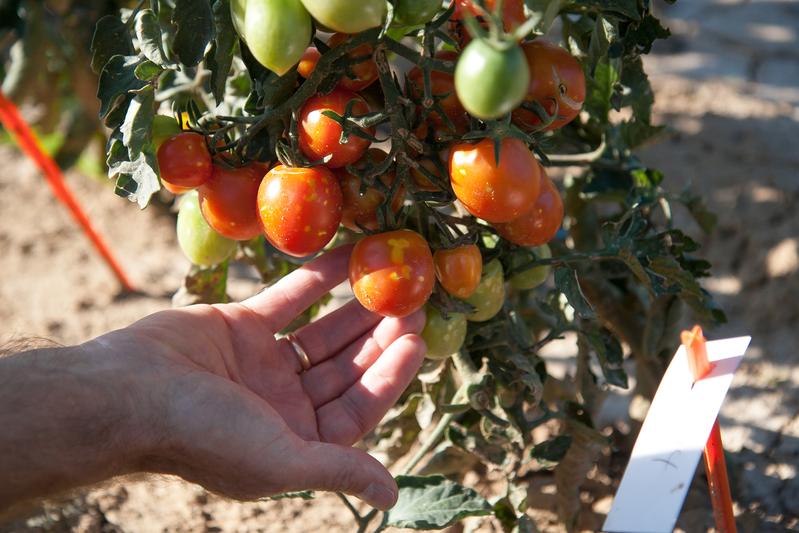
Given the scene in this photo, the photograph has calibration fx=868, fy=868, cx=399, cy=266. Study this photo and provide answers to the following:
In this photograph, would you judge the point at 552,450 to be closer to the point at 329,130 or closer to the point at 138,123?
the point at 329,130

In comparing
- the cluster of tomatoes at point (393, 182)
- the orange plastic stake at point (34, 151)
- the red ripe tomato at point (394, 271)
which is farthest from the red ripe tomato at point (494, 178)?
the orange plastic stake at point (34, 151)

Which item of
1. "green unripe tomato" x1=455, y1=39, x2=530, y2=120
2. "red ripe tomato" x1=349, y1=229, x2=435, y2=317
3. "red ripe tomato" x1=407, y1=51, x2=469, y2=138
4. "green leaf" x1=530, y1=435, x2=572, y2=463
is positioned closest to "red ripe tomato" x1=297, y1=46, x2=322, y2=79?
"red ripe tomato" x1=407, y1=51, x2=469, y2=138

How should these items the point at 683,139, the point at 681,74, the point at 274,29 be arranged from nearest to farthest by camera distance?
the point at 274,29 < the point at 683,139 < the point at 681,74

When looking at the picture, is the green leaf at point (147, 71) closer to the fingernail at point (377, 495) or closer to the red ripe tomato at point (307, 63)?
the red ripe tomato at point (307, 63)

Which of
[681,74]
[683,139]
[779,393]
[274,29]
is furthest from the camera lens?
[681,74]

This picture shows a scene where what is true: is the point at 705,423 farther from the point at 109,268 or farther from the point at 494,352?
the point at 109,268

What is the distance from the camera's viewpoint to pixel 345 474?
43.0 inches

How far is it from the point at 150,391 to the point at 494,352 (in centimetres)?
51

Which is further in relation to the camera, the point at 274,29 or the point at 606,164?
the point at 606,164

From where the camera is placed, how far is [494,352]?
132 centimetres

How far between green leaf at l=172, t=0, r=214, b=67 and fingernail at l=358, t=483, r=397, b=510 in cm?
56

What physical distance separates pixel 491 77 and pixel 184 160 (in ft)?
1.53

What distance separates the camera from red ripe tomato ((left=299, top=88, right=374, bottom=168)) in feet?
3.31

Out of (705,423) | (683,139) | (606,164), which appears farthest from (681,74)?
(705,423)
